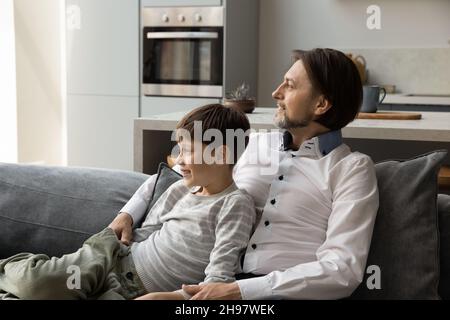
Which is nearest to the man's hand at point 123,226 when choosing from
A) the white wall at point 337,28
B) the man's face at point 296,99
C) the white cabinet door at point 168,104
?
the man's face at point 296,99

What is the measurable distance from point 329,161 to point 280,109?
204 millimetres

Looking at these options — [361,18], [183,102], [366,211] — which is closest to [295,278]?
[366,211]

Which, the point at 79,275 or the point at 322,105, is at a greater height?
the point at 322,105

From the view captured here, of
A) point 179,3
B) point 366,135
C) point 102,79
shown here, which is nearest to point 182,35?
point 179,3

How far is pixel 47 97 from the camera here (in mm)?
5828

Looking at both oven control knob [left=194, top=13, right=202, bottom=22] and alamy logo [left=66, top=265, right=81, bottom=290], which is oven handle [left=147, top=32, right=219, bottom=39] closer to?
oven control knob [left=194, top=13, right=202, bottom=22]

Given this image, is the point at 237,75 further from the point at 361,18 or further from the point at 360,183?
the point at 360,183

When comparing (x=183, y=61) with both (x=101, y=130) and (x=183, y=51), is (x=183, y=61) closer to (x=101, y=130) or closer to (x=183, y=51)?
(x=183, y=51)

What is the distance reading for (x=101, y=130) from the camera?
521 centimetres

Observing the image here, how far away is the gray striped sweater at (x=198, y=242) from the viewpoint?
5.41 feet

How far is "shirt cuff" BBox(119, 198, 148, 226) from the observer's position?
6.54ft

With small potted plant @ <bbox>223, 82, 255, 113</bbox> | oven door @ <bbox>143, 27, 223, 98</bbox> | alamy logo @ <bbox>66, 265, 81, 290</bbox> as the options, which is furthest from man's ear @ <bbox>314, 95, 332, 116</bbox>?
oven door @ <bbox>143, 27, 223, 98</bbox>

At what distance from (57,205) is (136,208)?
0.31 meters

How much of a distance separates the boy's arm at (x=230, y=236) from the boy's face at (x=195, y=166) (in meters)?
0.09
